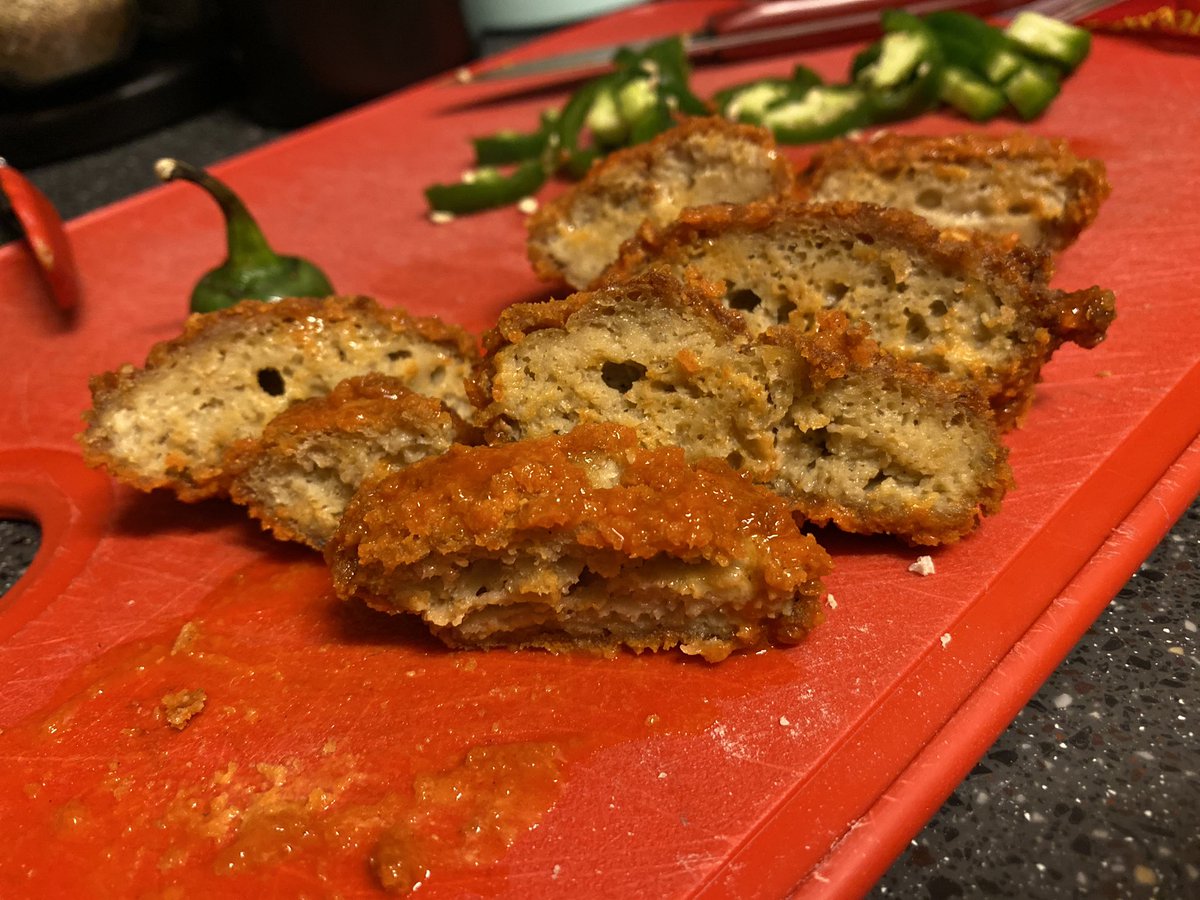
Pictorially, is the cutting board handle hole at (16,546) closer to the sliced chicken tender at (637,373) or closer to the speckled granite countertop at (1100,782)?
the sliced chicken tender at (637,373)

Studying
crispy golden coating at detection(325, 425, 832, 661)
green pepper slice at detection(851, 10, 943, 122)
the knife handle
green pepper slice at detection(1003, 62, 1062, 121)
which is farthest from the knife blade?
crispy golden coating at detection(325, 425, 832, 661)

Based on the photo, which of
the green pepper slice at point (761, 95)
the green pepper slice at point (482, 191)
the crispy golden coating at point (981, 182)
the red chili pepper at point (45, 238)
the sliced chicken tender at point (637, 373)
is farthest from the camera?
the green pepper slice at point (761, 95)

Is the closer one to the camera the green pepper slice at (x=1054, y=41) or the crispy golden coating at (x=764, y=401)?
the crispy golden coating at (x=764, y=401)

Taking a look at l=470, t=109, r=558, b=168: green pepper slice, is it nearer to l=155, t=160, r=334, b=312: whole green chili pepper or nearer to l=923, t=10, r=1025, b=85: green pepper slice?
l=155, t=160, r=334, b=312: whole green chili pepper

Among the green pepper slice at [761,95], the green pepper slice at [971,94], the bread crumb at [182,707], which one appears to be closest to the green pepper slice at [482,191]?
the green pepper slice at [761,95]

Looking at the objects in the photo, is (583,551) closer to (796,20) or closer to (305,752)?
(305,752)

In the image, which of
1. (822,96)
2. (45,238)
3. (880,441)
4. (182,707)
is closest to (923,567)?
(880,441)

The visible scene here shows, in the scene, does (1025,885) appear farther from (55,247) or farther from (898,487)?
(55,247)
